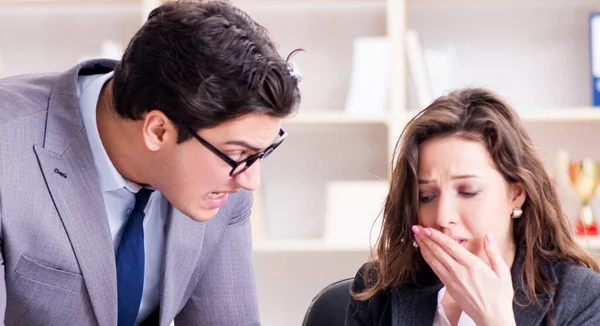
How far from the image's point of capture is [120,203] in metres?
2.05

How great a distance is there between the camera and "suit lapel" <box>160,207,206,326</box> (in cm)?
208

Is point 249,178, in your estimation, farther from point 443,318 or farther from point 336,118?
point 336,118

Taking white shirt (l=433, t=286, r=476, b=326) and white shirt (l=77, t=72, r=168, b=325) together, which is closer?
white shirt (l=77, t=72, r=168, b=325)

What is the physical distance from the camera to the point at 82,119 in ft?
6.43

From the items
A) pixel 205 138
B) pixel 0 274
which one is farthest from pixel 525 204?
pixel 0 274

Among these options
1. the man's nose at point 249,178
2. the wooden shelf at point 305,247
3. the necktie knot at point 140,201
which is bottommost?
the wooden shelf at point 305,247

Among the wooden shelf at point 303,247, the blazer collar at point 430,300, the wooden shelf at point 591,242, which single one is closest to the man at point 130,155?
the blazer collar at point 430,300

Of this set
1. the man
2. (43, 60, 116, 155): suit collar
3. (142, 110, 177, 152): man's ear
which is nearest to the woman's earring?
the man

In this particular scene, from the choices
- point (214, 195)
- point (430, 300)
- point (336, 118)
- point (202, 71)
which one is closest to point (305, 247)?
point (336, 118)

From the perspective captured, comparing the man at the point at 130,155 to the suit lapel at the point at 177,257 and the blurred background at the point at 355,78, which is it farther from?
the blurred background at the point at 355,78

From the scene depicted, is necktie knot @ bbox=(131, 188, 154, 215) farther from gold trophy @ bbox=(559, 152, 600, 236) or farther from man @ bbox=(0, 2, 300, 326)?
gold trophy @ bbox=(559, 152, 600, 236)

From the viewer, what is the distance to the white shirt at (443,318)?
216 centimetres

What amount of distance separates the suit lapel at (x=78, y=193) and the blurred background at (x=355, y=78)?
169cm

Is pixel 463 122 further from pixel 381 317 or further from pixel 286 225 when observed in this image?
pixel 286 225
